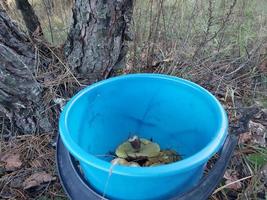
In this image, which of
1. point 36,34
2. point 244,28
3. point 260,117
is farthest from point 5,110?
point 244,28

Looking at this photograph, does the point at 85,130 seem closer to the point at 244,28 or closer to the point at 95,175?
the point at 95,175

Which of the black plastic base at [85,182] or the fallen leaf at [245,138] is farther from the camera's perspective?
the fallen leaf at [245,138]

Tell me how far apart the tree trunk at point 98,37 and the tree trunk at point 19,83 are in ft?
0.56

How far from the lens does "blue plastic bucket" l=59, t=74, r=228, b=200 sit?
88 centimetres

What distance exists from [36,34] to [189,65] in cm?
70

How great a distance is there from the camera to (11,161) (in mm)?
1435

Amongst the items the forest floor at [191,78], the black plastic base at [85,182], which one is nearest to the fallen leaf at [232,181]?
the forest floor at [191,78]

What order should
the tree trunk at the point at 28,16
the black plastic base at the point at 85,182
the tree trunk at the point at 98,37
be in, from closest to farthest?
the black plastic base at the point at 85,182
the tree trunk at the point at 98,37
the tree trunk at the point at 28,16

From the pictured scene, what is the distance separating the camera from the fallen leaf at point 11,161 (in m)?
1.42

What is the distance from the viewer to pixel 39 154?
1451 millimetres

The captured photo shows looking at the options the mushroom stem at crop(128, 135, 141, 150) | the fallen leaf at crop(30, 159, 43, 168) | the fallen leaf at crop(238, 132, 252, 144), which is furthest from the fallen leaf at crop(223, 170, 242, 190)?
the fallen leaf at crop(30, 159, 43, 168)

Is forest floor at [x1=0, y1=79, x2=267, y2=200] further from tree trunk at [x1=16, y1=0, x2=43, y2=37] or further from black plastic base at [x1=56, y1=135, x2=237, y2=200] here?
tree trunk at [x1=16, y1=0, x2=43, y2=37]

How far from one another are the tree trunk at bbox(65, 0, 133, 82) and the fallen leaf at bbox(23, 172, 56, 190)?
42 cm

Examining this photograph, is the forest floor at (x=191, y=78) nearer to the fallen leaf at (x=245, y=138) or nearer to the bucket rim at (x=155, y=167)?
the fallen leaf at (x=245, y=138)
